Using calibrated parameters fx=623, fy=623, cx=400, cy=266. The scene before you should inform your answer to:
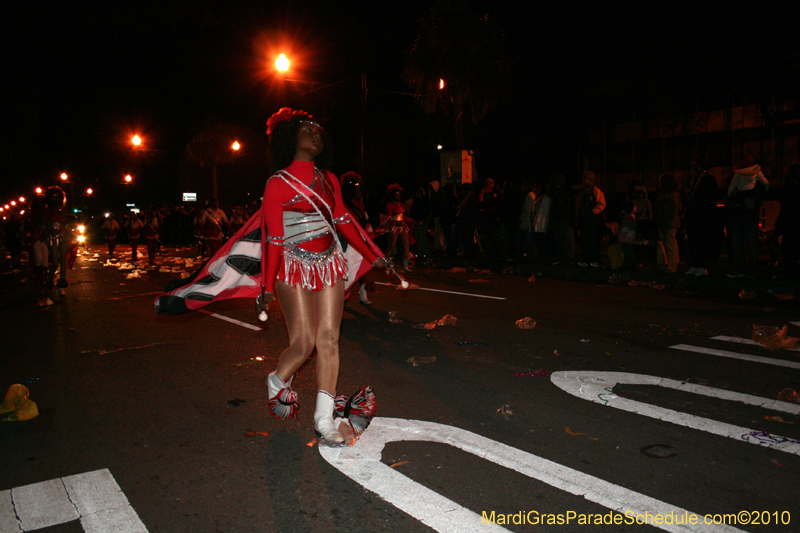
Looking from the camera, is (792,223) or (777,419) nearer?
(777,419)

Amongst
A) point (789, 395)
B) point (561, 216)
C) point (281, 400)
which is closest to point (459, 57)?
point (561, 216)

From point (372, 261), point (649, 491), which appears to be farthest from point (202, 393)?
point (649, 491)

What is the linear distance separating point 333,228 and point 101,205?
3164 inches

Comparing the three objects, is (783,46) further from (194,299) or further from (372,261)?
(194,299)

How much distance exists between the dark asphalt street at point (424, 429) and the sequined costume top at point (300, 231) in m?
1.10

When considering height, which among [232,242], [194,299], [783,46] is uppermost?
[783,46]

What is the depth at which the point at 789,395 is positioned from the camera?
472 centimetres

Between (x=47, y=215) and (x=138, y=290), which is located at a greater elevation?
(x=47, y=215)

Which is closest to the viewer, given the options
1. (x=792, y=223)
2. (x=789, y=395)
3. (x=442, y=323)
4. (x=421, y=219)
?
(x=789, y=395)

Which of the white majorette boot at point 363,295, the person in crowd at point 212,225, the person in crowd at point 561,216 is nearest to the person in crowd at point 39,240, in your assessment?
the person in crowd at point 212,225

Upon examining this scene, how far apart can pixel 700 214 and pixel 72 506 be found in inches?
450

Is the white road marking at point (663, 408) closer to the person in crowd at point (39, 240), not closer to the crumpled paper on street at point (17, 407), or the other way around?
the crumpled paper on street at point (17, 407)

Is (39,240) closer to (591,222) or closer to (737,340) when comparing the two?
(591,222)

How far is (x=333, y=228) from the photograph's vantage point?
13.3 feet
